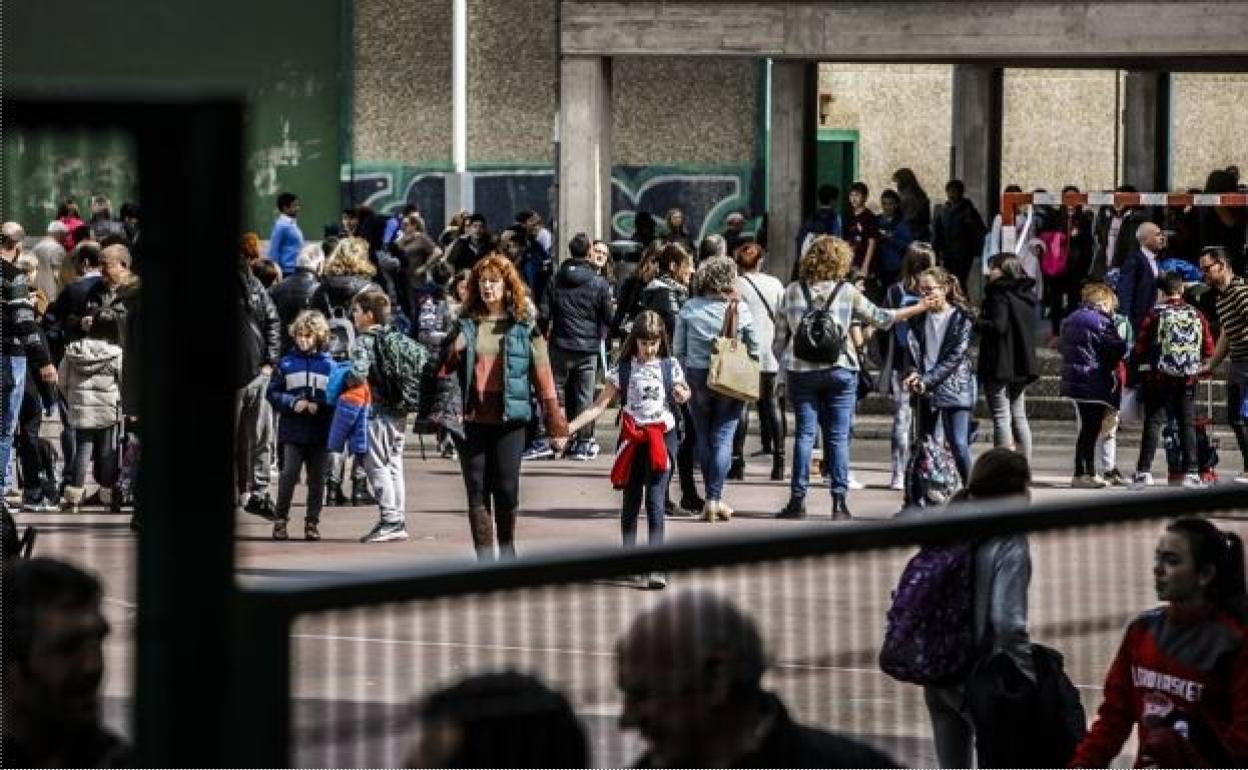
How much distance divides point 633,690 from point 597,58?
23444 mm

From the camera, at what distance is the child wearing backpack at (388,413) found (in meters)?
15.5

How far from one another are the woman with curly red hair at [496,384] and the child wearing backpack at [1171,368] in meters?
6.67

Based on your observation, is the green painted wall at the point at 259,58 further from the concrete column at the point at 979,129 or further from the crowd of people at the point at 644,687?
the crowd of people at the point at 644,687

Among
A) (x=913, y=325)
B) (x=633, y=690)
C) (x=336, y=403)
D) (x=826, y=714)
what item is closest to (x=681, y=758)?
(x=633, y=690)

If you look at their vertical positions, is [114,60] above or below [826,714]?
above

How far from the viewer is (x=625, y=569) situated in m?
2.45

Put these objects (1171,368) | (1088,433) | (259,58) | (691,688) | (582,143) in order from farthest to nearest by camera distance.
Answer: (259,58) → (582,143) → (1088,433) → (1171,368) → (691,688)

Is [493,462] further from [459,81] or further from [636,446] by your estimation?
[459,81]

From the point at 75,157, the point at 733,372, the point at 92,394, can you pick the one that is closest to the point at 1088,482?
the point at 733,372

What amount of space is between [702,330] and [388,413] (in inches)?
77.2

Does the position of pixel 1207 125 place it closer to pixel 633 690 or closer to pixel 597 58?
pixel 597 58

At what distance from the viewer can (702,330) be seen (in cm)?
1609

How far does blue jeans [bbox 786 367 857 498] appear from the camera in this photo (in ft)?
53.6

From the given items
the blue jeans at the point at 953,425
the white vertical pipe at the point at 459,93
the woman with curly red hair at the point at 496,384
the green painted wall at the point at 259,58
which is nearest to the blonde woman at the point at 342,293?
the blue jeans at the point at 953,425
